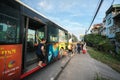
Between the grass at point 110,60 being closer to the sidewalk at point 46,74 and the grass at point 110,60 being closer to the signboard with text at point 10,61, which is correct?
the sidewalk at point 46,74

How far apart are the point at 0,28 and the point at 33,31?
19.5ft

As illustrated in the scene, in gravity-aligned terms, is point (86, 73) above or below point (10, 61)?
below

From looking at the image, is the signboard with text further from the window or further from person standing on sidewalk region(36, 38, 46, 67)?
person standing on sidewalk region(36, 38, 46, 67)

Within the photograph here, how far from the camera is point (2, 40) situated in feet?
17.7

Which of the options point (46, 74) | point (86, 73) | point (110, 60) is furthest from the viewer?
point (110, 60)

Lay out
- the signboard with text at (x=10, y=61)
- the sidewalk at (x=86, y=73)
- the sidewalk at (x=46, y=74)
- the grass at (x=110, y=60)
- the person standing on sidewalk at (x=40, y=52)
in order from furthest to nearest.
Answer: the grass at (x=110, y=60) → the person standing on sidewalk at (x=40, y=52) → the sidewalk at (x=86, y=73) → the sidewalk at (x=46, y=74) → the signboard with text at (x=10, y=61)

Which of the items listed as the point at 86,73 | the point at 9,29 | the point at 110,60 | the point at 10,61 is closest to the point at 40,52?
the point at 86,73

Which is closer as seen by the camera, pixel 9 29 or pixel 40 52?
pixel 9 29

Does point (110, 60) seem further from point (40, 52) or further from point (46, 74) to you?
point (40, 52)

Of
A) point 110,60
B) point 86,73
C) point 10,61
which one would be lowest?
point 110,60

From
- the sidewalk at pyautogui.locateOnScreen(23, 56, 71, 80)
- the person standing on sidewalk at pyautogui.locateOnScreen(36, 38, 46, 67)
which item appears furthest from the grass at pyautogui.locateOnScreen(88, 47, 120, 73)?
the person standing on sidewalk at pyautogui.locateOnScreen(36, 38, 46, 67)

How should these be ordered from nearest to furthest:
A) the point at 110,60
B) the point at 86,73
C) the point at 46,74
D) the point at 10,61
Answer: the point at 10,61 → the point at 46,74 → the point at 86,73 → the point at 110,60

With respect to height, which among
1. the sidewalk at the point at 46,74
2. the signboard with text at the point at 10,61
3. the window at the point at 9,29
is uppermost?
the window at the point at 9,29

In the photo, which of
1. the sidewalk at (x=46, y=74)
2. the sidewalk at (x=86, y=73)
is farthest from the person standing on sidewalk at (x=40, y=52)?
the sidewalk at (x=86, y=73)
